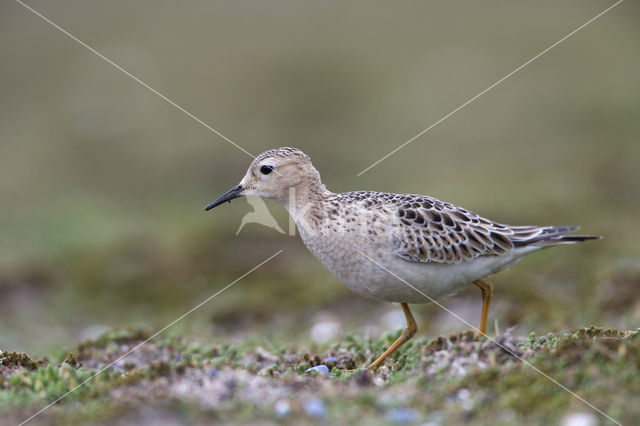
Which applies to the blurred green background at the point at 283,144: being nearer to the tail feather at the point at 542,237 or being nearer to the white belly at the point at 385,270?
the tail feather at the point at 542,237

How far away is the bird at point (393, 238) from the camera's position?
278 inches

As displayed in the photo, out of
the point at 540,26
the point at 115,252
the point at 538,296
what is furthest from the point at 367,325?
the point at 540,26

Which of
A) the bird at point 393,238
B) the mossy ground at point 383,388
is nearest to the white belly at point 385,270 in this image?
the bird at point 393,238

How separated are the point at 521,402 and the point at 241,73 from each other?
23.3m

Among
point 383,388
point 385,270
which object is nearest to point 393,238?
point 385,270

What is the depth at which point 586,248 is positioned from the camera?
46.6 ft

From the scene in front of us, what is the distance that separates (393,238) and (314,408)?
2452mm

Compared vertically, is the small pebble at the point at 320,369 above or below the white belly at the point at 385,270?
below

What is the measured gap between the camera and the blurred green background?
12516 millimetres

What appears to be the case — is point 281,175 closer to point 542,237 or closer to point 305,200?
point 305,200

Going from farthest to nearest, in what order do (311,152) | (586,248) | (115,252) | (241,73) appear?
(241,73) → (311,152) → (115,252) → (586,248)

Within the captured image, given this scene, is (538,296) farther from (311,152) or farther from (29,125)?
(29,125)

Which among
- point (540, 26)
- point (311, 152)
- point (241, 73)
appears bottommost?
point (311, 152)

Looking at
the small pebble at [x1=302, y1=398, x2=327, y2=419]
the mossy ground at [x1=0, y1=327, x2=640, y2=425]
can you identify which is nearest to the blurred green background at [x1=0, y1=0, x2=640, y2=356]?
the mossy ground at [x1=0, y1=327, x2=640, y2=425]
